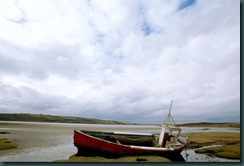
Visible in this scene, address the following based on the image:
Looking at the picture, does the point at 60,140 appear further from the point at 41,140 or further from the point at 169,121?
the point at 169,121

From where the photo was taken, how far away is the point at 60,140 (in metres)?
9.35

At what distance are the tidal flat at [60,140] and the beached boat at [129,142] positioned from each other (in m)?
0.23

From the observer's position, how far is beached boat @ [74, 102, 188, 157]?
25.0 feet

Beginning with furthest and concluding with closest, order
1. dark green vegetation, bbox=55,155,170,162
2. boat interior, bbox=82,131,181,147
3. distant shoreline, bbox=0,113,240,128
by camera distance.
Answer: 1. boat interior, bbox=82,131,181,147
2. distant shoreline, bbox=0,113,240,128
3. dark green vegetation, bbox=55,155,170,162

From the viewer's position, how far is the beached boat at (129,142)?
7.61m

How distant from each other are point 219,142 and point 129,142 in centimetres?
275

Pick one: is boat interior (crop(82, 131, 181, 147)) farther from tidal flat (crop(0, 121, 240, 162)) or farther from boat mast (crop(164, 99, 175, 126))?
boat mast (crop(164, 99, 175, 126))

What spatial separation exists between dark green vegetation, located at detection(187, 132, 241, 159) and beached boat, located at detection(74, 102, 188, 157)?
0.67m

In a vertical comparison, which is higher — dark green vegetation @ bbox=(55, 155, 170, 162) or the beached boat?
the beached boat

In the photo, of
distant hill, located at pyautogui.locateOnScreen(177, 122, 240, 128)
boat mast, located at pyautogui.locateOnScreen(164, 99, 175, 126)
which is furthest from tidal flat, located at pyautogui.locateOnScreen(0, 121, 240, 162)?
boat mast, located at pyautogui.locateOnScreen(164, 99, 175, 126)

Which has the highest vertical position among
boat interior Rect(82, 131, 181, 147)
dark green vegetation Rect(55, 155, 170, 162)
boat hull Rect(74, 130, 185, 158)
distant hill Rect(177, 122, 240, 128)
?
distant hill Rect(177, 122, 240, 128)

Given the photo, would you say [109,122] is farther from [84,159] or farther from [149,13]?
[149,13]

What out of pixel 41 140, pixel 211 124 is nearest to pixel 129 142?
pixel 211 124

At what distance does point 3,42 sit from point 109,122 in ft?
12.3
